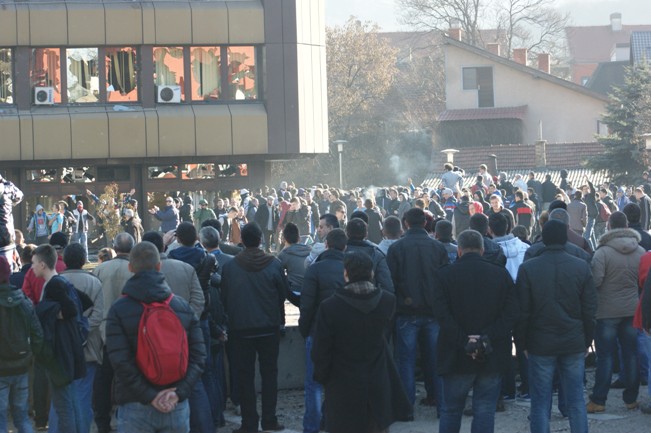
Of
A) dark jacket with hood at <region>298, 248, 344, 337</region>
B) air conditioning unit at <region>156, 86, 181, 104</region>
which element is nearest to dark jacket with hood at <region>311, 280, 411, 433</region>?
dark jacket with hood at <region>298, 248, 344, 337</region>

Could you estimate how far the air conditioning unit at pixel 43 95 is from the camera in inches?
1435

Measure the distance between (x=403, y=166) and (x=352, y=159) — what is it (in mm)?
3414

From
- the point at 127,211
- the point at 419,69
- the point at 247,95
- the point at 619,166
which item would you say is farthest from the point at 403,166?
the point at 127,211

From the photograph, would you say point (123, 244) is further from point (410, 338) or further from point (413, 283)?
point (410, 338)

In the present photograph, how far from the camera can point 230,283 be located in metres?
10.3

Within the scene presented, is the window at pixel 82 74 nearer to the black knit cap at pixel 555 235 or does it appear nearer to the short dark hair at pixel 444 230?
the short dark hair at pixel 444 230

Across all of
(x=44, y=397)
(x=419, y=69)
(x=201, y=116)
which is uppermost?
(x=419, y=69)

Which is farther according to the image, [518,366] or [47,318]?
[518,366]

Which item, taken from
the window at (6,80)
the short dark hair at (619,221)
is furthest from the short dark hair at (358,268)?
the window at (6,80)

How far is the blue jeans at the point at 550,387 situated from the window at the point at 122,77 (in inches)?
1156

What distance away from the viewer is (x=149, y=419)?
694cm

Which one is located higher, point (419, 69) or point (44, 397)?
point (419, 69)

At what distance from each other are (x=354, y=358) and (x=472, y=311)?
4.15 feet

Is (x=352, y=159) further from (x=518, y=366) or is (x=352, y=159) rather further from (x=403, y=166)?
(x=518, y=366)
